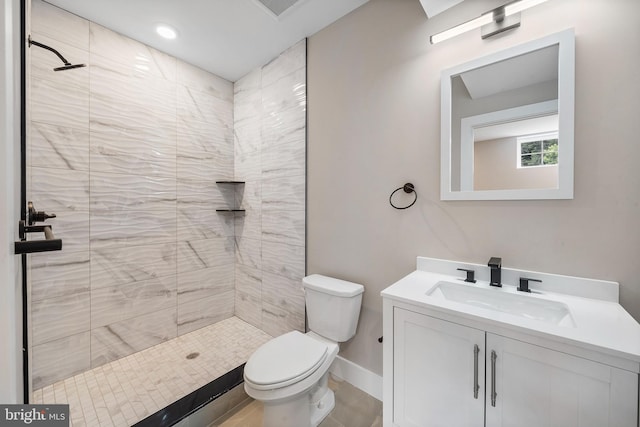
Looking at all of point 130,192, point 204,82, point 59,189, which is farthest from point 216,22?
point 59,189

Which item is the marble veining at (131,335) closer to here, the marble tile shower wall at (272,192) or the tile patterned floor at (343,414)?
the marble tile shower wall at (272,192)

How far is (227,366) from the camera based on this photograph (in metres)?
1.93

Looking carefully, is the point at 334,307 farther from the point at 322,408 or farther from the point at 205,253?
the point at 205,253

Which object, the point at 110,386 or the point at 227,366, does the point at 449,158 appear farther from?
the point at 110,386

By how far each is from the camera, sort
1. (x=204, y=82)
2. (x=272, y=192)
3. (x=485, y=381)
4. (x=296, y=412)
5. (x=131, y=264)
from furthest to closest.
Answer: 1. (x=204, y=82)
2. (x=272, y=192)
3. (x=131, y=264)
4. (x=296, y=412)
5. (x=485, y=381)

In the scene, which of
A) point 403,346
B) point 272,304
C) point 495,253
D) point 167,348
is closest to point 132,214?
point 167,348

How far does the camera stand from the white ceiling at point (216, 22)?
Answer: 1673 millimetres

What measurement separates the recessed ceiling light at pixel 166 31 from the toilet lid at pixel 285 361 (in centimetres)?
229

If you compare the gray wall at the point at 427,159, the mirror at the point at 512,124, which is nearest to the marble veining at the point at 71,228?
the gray wall at the point at 427,159

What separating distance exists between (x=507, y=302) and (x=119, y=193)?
2.56 meters

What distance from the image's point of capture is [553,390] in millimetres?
821

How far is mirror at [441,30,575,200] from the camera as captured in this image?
3.64ft

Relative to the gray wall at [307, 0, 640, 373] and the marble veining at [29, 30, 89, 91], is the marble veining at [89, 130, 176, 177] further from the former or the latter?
the gray wall at [307, 0, 640, 373]

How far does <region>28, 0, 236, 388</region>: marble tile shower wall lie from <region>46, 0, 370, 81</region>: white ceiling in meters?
0.14
